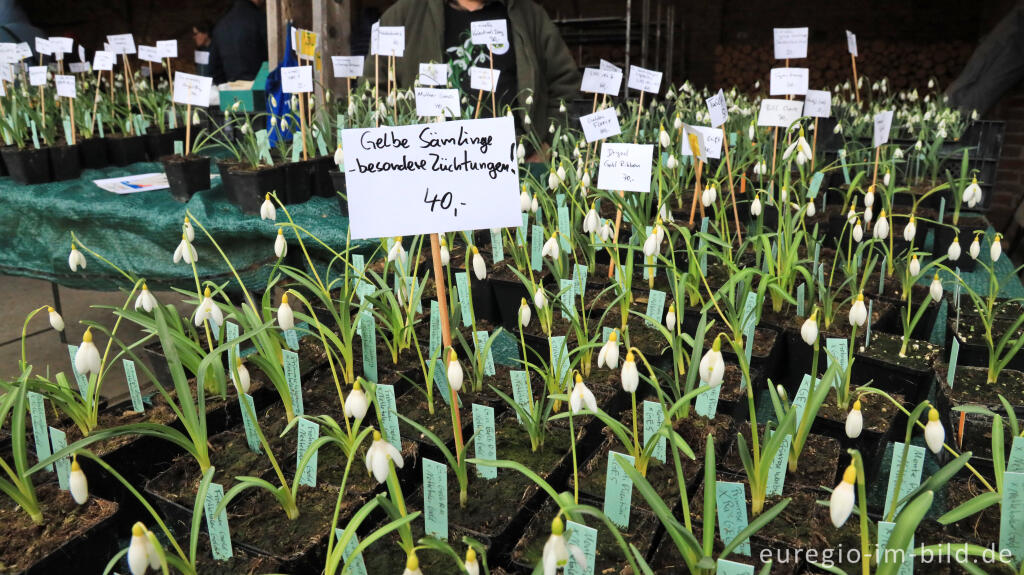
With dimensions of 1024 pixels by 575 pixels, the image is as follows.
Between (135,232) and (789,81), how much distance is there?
8.80ft

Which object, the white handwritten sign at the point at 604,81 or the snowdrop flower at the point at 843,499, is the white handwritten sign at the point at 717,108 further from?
the snowdrop flower at the point at 843,499

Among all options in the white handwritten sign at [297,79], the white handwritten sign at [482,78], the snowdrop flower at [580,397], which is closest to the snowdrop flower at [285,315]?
the snowdrop flower at [580,397]

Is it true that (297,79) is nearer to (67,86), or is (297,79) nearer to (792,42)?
(67,86)

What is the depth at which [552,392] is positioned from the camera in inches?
57.8

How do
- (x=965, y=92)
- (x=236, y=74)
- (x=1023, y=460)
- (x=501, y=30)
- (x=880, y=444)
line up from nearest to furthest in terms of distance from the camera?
(x=1023, y=460) → (x=880, y=444) → (x=501, y=30) → (x=965, y=92) → (x=236, y=74)

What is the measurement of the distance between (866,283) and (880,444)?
831mm

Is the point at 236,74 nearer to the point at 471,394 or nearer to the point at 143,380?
the point at 143,380

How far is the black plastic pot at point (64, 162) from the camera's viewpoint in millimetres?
3258

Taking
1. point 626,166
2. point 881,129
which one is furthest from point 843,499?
point 881,129

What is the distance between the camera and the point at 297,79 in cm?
280

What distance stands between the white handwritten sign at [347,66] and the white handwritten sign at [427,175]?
7.91ft

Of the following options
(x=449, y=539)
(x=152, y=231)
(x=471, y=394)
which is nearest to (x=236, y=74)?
(x=152, y=231)

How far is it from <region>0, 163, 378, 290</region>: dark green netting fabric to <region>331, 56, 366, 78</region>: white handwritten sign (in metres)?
0.73

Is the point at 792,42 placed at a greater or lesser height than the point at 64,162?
greater
